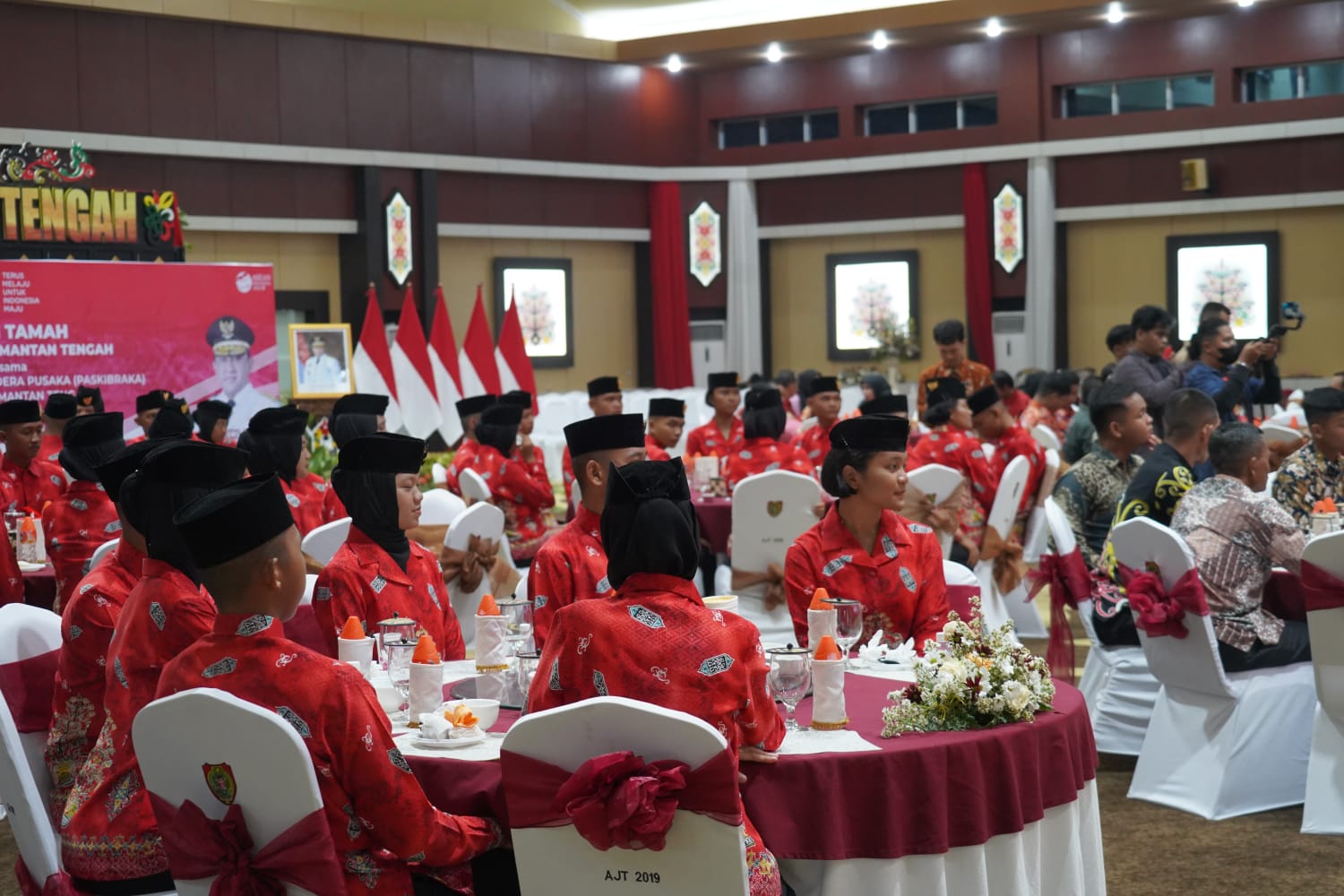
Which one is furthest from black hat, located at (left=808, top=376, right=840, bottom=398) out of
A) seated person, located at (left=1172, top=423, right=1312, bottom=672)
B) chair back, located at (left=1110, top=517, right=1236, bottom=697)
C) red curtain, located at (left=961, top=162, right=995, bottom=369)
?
red curtain, located at (left=961, top=162, right=995, bottom=369)

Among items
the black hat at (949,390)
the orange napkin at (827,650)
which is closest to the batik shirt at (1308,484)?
the black hat at (949,390)

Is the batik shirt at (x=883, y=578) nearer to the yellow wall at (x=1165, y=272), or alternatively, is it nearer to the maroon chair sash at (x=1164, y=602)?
the maroon chair sash at (x=1164, y=602)

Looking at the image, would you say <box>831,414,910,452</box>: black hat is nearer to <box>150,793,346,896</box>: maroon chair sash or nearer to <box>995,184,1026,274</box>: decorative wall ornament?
<box>150,793,346,896</box>: maroon chair sash

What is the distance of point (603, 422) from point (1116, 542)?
1.99 m

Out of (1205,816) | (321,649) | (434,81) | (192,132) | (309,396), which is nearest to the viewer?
(321,649)

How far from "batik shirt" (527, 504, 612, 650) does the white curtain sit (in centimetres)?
1532

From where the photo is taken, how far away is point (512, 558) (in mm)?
7469

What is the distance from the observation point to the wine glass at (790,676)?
3.02 m

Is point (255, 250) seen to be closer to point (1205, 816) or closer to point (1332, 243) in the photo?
point (1332, 243)

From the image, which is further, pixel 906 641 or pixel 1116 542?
pixel 1116 542

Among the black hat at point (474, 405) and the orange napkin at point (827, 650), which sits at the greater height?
the black hat at point (474, 405)

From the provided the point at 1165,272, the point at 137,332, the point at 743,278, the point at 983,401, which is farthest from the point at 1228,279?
the point at 137,332

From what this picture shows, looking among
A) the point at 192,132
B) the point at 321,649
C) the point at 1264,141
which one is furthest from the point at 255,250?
the point at 321,649

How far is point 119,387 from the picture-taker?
11.3m
